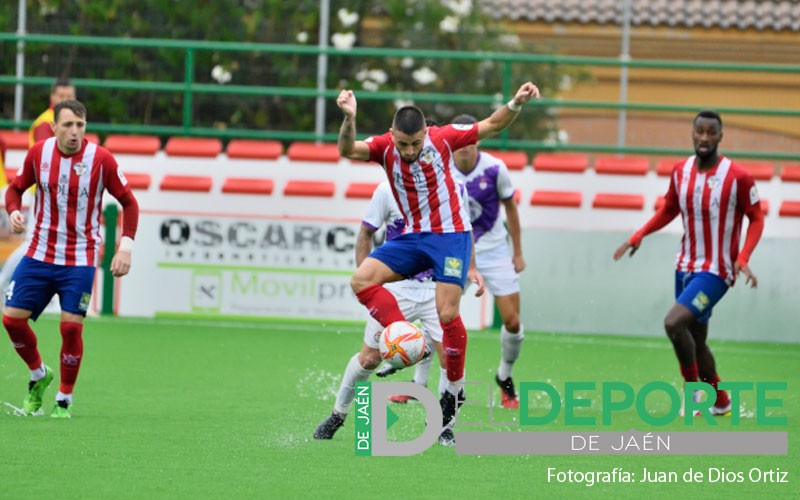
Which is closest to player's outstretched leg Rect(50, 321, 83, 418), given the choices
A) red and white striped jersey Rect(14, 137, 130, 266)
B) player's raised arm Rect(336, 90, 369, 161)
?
red and white striped jersey Rect(14, 137, 130, 266)

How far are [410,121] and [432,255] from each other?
731mm

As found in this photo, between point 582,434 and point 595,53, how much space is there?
14.6 m

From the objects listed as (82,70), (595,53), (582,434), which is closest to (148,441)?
(582,434)

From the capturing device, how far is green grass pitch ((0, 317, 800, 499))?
21.6ft

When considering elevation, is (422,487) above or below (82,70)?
below

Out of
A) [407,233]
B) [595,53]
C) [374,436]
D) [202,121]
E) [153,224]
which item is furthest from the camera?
[595,53]

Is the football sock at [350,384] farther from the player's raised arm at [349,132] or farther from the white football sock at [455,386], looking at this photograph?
the player's raised arm at [349,132]

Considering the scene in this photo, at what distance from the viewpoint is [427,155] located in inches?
309

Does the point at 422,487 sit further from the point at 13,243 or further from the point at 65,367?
the point at 13,243

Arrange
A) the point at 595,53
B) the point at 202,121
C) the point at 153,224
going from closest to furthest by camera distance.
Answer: the point at 153,224, the point at 202,121, the point at 595,53

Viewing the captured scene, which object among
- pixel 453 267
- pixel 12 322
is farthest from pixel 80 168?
pixel 453 267

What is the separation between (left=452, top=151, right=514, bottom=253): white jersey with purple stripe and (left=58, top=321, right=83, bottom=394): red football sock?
278cm

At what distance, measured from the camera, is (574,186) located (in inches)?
631

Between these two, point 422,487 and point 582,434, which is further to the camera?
point 582,434
